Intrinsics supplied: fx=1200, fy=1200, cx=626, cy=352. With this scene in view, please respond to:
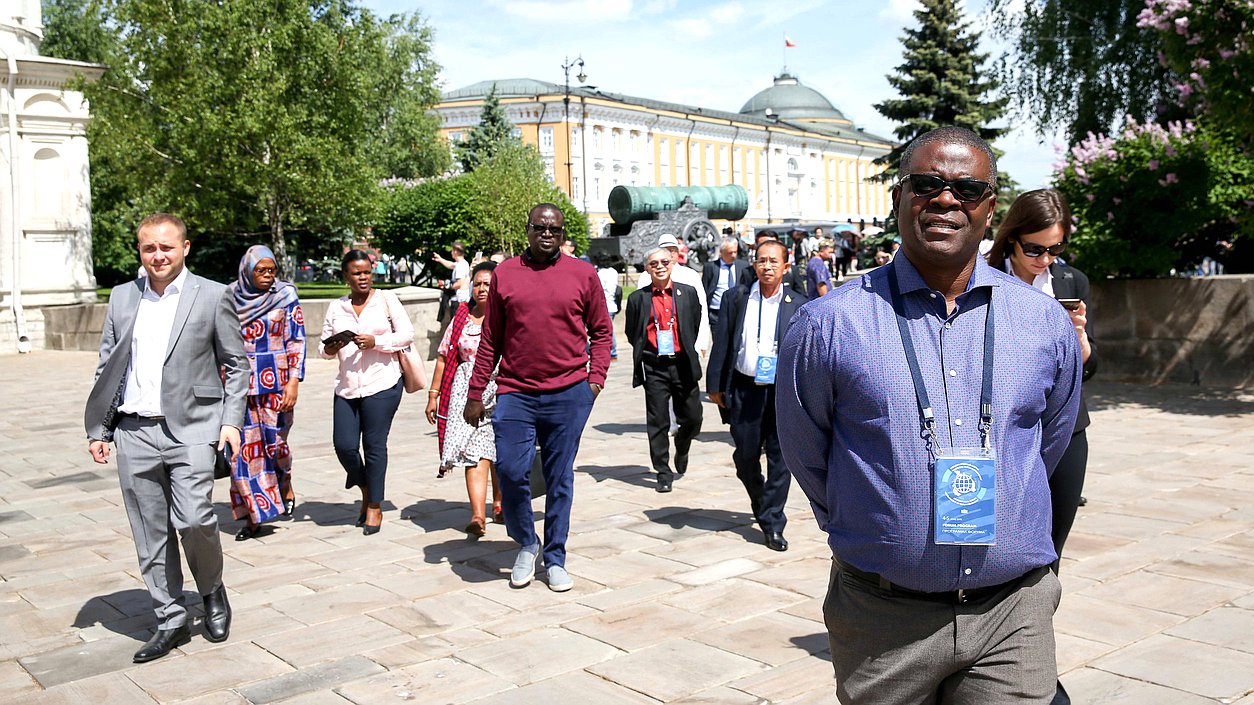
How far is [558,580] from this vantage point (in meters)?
5.90

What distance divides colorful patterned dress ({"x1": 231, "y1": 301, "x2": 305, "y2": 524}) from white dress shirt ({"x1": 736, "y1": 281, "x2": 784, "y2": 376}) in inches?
109

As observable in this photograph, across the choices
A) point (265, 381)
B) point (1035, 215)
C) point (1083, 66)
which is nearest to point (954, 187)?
point (1035, 215)

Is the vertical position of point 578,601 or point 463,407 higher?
point 463,407

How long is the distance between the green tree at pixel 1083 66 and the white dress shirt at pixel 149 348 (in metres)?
16.5

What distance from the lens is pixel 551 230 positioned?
6031mm

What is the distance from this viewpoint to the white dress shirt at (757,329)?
673cm

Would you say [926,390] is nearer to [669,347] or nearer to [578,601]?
[578,601]

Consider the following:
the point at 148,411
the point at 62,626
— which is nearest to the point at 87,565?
the point at 62,626

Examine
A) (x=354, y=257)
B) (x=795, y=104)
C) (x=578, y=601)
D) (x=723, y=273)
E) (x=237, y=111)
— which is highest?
(x=795, y=104)

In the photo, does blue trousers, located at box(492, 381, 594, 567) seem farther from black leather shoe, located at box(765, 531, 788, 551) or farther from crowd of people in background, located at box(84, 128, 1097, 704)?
black leather shoe, located at box(765, 531, 788, 551)

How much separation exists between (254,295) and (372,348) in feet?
2.86

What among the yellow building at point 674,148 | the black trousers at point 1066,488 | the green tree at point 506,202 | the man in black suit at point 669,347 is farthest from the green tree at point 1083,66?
the yellow building at point 674,148

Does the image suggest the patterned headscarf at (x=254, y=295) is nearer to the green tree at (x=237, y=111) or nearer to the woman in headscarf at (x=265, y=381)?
the woman in headscarf at (x=265, y=381)

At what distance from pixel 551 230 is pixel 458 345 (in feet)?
5.22
